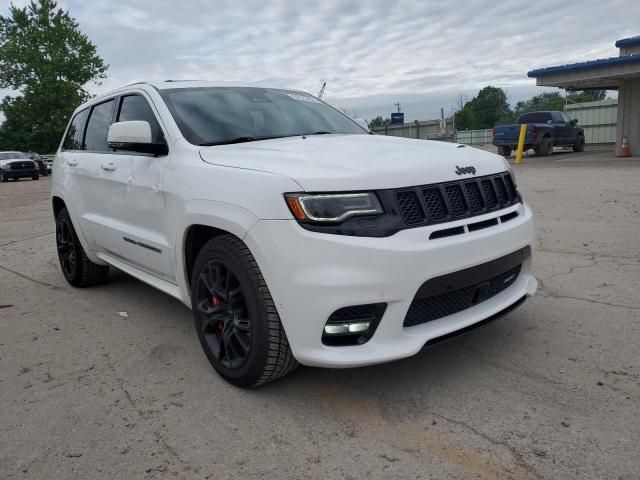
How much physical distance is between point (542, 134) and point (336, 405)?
2205 cm

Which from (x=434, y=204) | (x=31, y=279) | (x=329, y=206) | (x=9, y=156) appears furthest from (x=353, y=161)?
(x=9, y=156)

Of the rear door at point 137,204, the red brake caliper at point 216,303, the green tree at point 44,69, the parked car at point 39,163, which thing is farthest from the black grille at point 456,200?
the green tree at point 44,69

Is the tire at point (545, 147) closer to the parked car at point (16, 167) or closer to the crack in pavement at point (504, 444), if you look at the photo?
the crack in pavement at point (504, 444)

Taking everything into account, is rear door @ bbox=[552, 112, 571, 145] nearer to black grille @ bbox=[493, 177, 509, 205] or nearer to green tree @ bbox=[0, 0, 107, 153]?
black grille @ bbox=[493, 177, 509, 205]

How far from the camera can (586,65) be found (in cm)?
1889

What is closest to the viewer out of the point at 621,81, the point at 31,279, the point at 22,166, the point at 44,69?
the point at 31,279

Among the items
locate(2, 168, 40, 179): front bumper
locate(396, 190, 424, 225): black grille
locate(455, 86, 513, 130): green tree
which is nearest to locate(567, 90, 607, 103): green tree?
locate(455, 86, 513, 130): green tree

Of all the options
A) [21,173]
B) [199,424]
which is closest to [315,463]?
[199,424]

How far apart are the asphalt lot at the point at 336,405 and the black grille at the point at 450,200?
93 cm

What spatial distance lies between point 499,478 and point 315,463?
2.50ft

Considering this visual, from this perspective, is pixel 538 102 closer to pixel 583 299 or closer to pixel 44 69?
pixel 44 69

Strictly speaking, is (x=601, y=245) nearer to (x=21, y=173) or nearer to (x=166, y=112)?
(x=166, y=112)

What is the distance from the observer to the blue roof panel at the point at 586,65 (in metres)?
17.5

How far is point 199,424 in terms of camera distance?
2.79 metres
